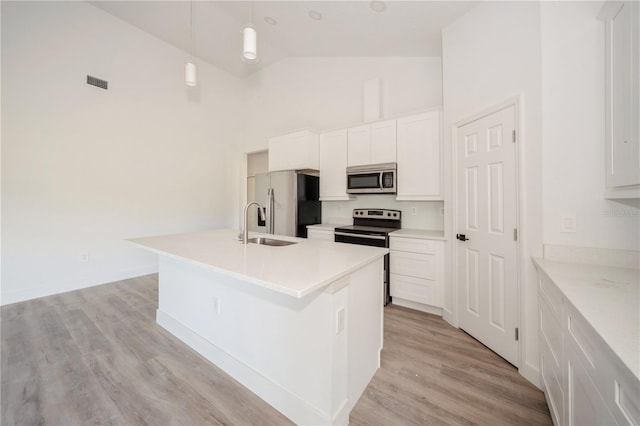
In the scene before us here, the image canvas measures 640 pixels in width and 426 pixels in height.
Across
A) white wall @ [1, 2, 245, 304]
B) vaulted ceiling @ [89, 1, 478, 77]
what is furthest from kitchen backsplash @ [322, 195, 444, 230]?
white wall @ [1, 2, 245, 304]

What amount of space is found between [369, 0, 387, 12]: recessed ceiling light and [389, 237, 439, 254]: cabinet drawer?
98.6 inches

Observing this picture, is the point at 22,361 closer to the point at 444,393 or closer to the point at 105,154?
the point at 105,154

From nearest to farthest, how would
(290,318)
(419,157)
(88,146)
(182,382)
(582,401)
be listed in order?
1. (582,401)
2. (290,318)
3. (182,382)
4. (419,157)
5. (88,146)

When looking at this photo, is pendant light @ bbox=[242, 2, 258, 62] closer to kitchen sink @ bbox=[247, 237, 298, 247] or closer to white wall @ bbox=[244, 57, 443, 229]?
kitchen sink @ bbox=[247, 237, 298, 247]

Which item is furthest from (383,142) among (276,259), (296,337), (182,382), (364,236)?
(182,382)

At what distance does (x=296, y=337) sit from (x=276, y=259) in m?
0.48

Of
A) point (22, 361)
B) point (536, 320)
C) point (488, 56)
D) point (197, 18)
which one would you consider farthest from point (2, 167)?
point (536, 320)

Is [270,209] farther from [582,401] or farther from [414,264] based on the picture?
[582,401]

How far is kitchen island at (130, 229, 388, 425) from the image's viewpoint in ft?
4.30

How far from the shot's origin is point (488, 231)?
2.13 meters

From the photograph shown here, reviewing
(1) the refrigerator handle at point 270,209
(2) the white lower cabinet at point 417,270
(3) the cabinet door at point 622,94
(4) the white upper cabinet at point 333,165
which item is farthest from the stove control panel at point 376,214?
(3) the cabinet door at point 622,94

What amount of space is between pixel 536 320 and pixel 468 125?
1.73 meters

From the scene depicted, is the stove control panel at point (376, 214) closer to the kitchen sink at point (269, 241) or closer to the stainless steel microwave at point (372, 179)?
the stainless steel microwave at point (372, 179)

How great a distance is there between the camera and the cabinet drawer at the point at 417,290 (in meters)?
2.74
